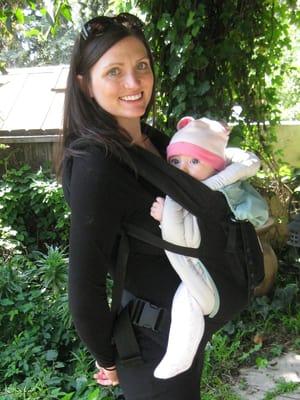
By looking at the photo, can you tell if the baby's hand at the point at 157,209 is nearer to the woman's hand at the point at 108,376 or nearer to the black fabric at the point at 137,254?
the black fabric at the point at 137,254

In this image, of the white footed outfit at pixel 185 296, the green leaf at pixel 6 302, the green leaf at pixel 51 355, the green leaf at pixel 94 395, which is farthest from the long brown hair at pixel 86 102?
the green leaf at pixel 6 302

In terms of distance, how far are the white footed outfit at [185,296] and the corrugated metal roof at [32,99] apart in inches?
175

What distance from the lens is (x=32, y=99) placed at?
6680 millimetres

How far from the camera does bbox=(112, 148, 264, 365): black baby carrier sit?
47.3 inches

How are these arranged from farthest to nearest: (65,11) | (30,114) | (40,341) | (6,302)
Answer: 1. (30,114)
2. (6,302)
3. (40,341)
4. (65,11)

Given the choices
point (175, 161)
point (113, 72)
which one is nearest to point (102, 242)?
point (175, 161)

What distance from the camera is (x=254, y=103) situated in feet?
13.7

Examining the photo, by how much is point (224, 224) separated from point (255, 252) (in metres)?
0.14

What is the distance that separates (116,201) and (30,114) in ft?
17.6

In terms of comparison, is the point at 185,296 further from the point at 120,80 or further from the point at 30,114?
the point at 30,114

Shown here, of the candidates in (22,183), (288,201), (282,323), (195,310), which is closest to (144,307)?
(195,310)

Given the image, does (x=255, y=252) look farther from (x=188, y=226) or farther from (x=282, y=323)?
(x=282, y=323)

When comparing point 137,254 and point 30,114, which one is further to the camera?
point 30,114

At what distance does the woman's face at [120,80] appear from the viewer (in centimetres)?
128
